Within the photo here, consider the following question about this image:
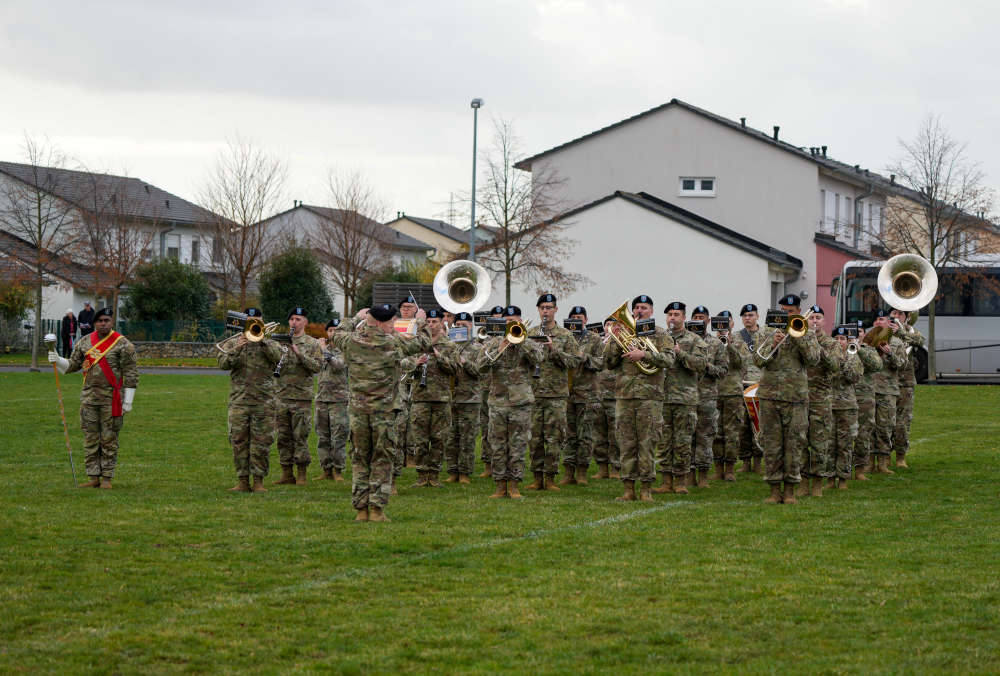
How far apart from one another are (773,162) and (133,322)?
27568 millimetres

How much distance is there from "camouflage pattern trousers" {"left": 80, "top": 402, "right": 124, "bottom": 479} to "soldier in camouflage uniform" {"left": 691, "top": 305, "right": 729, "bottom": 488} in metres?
7.17

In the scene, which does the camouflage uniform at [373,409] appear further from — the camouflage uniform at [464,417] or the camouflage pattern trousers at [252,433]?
the camouflage uniform at [464,417]

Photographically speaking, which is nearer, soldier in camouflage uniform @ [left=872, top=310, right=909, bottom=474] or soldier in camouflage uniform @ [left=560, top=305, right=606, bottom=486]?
soldier in camouflage uniform @ [left=560, top=305, right=606, bottom=486]

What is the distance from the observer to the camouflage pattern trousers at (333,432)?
15.3 metres

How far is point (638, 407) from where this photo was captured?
520 inches

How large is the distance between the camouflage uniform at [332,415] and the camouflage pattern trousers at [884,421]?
7.48 metres

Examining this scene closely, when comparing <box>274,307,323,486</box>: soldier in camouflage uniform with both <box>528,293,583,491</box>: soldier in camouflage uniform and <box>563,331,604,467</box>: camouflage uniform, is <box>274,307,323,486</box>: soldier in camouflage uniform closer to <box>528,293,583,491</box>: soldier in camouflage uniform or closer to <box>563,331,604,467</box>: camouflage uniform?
<box>528,293,583,491</box>: soldier in camouflage uniform

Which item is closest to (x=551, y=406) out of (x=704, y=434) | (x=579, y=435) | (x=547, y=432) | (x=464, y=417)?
(x=547, y=432)

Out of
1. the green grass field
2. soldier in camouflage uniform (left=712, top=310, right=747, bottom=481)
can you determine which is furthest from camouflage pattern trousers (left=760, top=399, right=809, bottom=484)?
soldier in camouflage uniform (left=712, top=310, right=747, bottom=481)

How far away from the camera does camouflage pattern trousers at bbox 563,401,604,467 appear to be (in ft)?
50.3

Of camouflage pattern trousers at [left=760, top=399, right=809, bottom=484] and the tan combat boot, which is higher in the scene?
camouflage pattern trousers at [left=760, top=399, right=809, bottom=484]

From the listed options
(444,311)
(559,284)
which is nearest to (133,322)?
(559,284)

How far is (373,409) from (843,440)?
6.46 m

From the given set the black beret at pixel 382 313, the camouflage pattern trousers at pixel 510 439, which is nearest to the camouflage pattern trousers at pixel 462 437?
the camouflage pattern trousers at pixel 510 439
